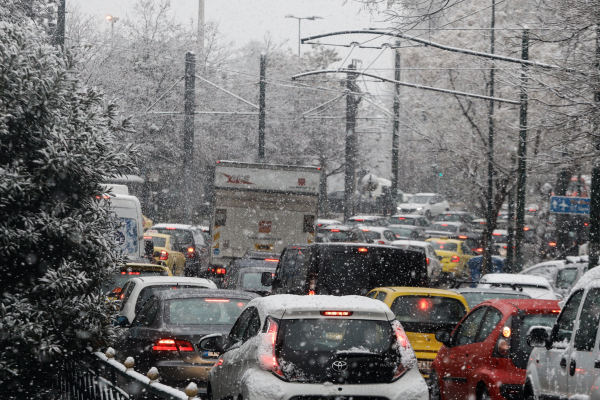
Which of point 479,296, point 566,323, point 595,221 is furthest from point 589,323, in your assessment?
point 595,221

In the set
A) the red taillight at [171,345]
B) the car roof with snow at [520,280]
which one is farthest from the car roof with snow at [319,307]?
the car roof with snow at [520,280]

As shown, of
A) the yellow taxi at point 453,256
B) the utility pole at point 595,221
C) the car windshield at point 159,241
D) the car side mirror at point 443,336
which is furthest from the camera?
the yellow taxi at point 453,256

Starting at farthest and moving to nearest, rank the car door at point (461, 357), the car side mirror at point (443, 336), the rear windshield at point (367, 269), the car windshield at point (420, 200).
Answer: the car windshield at point (420, 200)
the rear windshield at point (367, 269)
the car side mirror at point (443, 336)
the car door at point (461, 357)

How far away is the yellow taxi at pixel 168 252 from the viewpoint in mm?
23828

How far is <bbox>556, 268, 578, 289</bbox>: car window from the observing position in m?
19.6

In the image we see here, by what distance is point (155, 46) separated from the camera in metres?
47.6

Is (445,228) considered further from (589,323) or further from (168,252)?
(589,323)

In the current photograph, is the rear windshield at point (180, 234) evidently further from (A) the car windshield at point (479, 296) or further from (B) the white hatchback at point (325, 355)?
(B) the white hatchback at point (325, 355)

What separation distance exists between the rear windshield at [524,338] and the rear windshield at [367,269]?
3961 millimetres

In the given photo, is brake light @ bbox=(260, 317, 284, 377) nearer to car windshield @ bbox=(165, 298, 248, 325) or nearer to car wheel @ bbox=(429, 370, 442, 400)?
car windshield @ bbox=(165, 298, 248, 325)

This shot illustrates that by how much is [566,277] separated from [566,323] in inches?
517

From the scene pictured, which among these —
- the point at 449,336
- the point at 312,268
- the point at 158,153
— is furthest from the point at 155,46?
the point at 449,336

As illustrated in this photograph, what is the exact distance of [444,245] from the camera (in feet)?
109

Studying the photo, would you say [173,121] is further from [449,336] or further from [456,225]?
[449,336]
